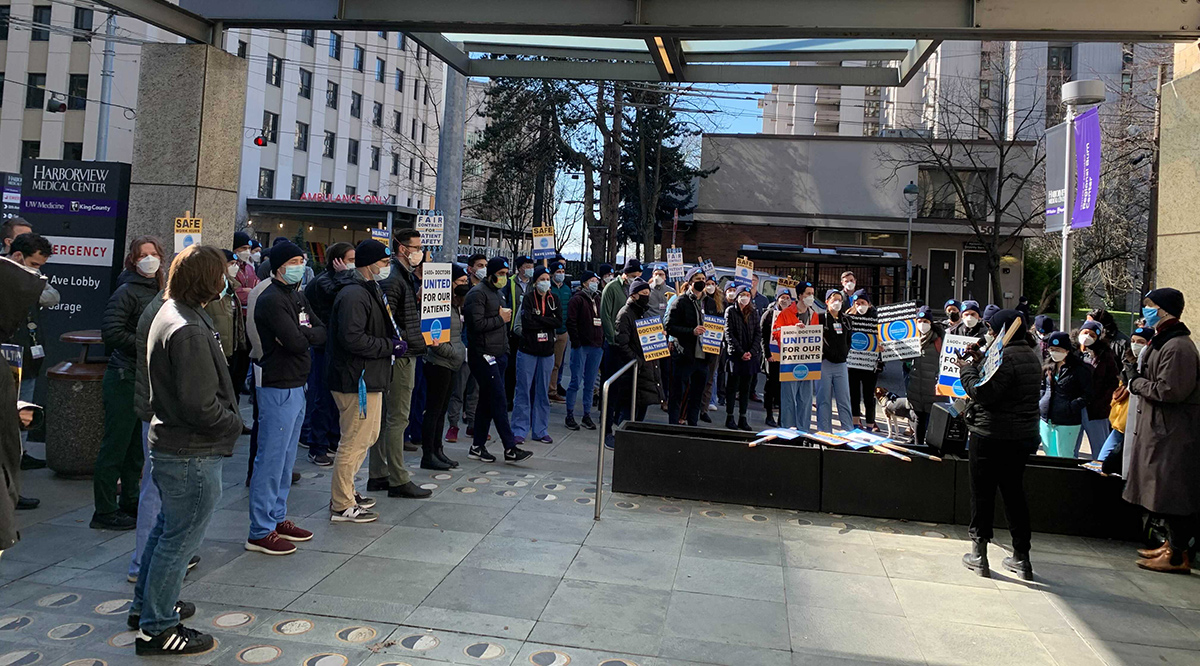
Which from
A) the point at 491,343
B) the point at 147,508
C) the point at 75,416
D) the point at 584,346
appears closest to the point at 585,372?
the point at 584,346

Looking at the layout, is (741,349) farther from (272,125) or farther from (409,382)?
(272,125)

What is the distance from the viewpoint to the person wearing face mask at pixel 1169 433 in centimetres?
593

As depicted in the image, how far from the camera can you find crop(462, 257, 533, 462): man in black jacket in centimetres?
844

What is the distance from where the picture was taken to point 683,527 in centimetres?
680

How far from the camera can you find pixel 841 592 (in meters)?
5.47

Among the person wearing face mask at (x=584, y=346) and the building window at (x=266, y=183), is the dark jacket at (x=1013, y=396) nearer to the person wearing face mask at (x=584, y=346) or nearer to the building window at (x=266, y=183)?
the person wearing face mask at (x=584, y=346)

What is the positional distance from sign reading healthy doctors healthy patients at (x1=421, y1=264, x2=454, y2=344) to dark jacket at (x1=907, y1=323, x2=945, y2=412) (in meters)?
5.87

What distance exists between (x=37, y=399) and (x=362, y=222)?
3232cm

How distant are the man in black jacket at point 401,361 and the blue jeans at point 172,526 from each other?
3.09 meters

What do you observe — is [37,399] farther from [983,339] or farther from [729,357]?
[983,339]

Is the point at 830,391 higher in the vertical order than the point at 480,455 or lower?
higher

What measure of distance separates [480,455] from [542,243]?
5162 millimetres

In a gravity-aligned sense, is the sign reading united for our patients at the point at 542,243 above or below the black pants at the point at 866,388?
above

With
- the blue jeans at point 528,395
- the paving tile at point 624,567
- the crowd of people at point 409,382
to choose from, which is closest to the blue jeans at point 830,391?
the crowd of people at point 409,382
